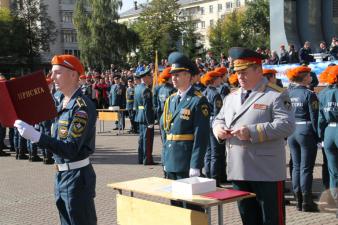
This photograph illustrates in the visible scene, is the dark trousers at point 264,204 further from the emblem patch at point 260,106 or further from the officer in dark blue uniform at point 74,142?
the officer in dark blue uniform at point 74,142

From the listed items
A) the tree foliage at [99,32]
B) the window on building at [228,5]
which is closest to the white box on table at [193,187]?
the tree foliage at [99,32]

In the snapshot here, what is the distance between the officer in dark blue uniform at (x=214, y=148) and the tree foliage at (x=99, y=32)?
6535 centimetres

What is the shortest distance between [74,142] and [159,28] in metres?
77.7

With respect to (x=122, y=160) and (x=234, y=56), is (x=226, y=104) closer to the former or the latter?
(x=234, y=56)

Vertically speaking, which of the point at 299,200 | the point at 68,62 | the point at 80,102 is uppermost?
the point at 68,62

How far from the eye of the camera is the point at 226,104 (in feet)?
Result: 17.3

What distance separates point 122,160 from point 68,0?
316 ft

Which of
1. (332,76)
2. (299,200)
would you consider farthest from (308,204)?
(332,76)

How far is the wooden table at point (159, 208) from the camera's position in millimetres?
4707

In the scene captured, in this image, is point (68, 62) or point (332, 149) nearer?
point (68, 62)

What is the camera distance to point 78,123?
465cm

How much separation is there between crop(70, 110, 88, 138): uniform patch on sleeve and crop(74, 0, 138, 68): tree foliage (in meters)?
70.5

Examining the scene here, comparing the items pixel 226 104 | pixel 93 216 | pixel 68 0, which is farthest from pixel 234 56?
pixel 68 0

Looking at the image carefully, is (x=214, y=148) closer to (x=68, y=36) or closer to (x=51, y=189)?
(x=51, y=189)
